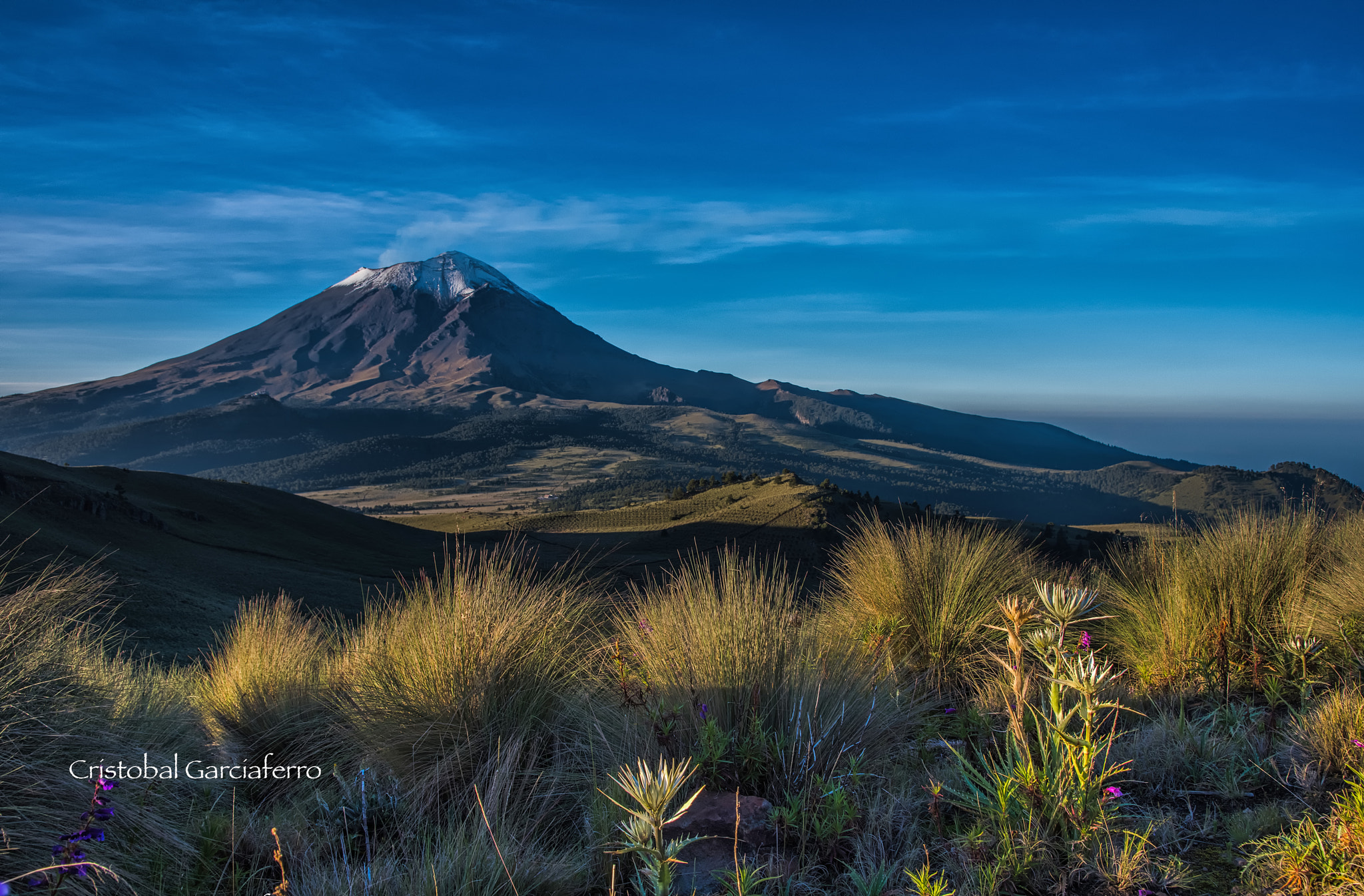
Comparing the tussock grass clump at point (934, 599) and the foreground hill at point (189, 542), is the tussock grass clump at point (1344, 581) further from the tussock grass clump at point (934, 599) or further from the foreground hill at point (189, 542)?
the foreground hill at point (189, 542)

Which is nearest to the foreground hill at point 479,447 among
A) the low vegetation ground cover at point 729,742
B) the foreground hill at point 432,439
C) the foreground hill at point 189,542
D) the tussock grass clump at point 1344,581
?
the foreground hill at point 432,439

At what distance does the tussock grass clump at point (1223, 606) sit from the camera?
171 inches

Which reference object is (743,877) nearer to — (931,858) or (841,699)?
(931,858)

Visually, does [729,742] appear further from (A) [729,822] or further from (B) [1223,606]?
(B) [1223,606]

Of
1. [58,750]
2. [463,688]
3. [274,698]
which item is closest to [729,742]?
[463,688]

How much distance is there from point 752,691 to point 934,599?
2.32 meters

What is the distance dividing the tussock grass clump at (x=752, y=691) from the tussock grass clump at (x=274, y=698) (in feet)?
5.75

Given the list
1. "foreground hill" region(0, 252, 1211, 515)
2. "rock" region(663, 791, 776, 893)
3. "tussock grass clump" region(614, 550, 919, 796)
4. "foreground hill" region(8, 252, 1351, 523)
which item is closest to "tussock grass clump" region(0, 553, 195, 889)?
"rock" region(663, 791, 776, 893)

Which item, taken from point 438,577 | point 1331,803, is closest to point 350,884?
point 438,577

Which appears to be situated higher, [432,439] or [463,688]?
[432,439]

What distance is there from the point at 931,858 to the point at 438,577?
293 cm

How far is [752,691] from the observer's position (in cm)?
321

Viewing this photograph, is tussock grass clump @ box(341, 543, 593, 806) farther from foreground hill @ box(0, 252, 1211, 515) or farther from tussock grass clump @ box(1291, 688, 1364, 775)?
foreground hill @ box(0, 252, 1211, 515)

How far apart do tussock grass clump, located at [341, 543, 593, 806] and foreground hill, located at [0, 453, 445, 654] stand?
2893mm
